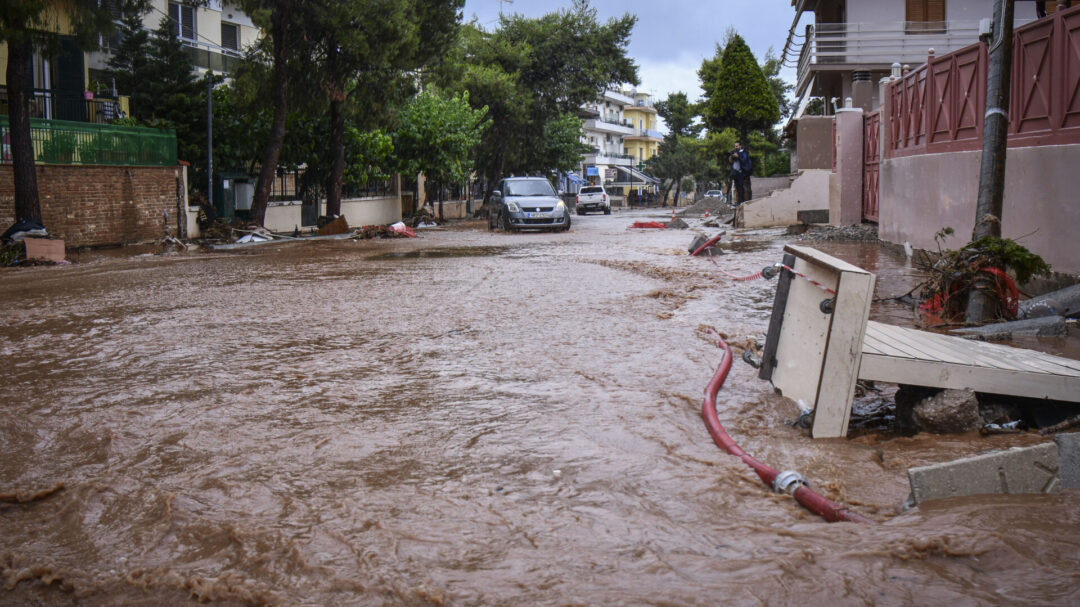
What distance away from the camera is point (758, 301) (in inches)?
421

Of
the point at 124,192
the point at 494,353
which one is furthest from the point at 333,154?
the point at 494,353

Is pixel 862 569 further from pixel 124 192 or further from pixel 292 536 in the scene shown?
pixel 124 192

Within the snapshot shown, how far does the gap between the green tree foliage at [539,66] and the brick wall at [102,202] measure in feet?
68.4

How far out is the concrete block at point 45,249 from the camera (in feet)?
54.9

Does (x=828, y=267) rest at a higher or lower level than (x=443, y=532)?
higher

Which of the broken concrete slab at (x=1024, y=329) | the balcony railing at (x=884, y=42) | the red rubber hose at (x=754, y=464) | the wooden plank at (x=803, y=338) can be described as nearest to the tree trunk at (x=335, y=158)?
the balcony railing at (x=884, y=42)

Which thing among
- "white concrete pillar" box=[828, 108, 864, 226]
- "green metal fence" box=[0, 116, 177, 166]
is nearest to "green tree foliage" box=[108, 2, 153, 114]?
"green metal fence" box=[0, 116, 177, 166]

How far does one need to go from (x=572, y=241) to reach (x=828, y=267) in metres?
17.8

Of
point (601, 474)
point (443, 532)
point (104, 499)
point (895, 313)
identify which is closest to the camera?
point (443, 532)

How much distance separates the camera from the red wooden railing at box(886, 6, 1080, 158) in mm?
9281

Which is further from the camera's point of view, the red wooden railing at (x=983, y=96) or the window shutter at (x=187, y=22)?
the window shutter at (x=187, y=22)

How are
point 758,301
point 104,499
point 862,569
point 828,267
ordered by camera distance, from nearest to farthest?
point 862,569 < point 104,499 < point 828,267 < point 758,301

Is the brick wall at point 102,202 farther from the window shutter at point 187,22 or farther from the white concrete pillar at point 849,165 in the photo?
the white concrete pillar at point 849,165

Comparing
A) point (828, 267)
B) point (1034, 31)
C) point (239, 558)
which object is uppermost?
point (1034, 31)
